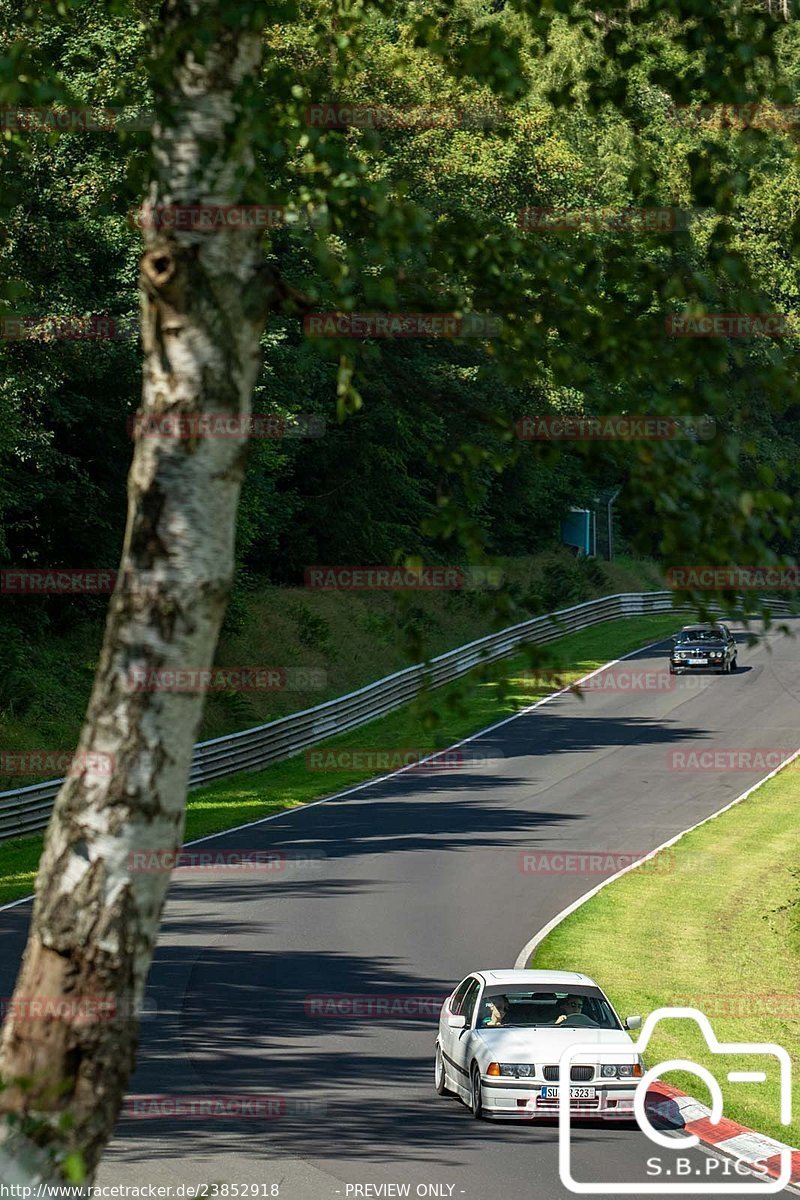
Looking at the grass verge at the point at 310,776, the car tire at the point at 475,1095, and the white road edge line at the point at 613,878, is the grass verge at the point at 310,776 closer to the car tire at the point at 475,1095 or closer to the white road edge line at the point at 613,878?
A: the white road edge line at the point at 613,878

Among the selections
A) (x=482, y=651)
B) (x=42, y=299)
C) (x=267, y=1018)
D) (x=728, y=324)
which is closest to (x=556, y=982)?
(x=267, y=1018)

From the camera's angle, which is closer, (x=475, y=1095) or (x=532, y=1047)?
(x=475, y=1095)

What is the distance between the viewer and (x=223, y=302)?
5352mm

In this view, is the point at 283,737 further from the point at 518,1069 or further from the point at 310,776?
the point at 518,1069

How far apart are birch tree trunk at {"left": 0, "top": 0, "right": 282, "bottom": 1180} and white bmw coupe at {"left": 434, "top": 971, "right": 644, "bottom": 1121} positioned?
1126 centimetres

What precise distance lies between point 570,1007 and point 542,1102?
148 centimetres

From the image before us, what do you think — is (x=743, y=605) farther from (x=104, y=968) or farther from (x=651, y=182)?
(x=104, y=968)

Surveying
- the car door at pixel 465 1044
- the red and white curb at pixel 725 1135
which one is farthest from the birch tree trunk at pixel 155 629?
the car door at pixel 465 1044

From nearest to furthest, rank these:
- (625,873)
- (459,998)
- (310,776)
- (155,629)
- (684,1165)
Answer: (155,629)
(684,1165)
(459,998)
(625,873)
(310,776)

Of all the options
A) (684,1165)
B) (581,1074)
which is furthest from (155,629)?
(581,1074)

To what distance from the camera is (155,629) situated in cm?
515

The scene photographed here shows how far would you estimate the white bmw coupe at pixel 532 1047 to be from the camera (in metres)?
15.7

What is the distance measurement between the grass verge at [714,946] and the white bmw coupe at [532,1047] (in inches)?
67.8

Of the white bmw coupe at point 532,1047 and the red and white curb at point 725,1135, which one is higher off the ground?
the white bmw coupe at point 532,1047
